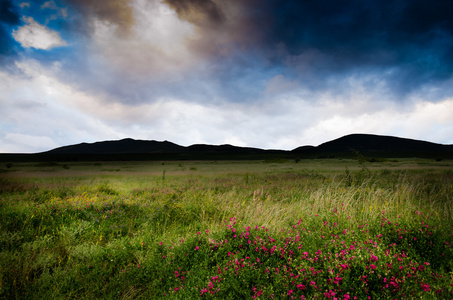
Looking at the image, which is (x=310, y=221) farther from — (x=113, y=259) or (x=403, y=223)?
(x=113, y=259)

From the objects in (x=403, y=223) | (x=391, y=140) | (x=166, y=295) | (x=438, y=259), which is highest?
(x=391, y=140)

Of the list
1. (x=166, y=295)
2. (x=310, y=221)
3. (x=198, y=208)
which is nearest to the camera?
(x=166, y=295)

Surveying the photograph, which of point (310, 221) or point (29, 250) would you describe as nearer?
point (29, 250)

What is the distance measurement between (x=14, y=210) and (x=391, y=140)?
238 metres

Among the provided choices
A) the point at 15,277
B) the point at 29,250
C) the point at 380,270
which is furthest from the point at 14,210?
the point at 380,270

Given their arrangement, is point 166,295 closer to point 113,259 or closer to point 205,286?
point 205,286

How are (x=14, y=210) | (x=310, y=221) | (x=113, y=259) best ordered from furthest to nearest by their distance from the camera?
1. (x=14, y=210)
2. (x=310, y=221)
3. (x=113, y=259)

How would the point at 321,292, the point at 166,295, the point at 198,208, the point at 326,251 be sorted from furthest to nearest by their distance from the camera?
the point at 198,208
the point at 326,251
the point at 166,295
the point at 321,292

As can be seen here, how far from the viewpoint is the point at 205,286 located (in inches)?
150

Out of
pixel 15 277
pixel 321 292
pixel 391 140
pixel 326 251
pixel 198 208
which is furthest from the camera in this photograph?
pixel 391 140

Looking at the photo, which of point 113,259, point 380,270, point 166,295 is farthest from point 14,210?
point 380,270

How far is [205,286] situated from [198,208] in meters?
4.09

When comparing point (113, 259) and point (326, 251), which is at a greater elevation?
point (326, 251)

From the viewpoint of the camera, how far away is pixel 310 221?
582cm
